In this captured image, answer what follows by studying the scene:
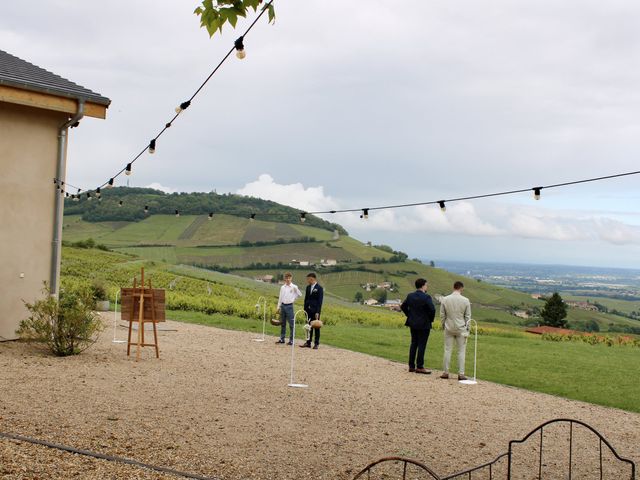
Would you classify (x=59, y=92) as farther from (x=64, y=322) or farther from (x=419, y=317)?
(x=419, y=317)

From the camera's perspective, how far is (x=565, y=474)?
23.6 ft

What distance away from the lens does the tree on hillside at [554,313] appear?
59469 mm

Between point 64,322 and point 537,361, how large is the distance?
37.0 feet

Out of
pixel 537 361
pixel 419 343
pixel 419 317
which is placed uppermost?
pixel 419 317

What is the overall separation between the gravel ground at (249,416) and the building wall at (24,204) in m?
1.16

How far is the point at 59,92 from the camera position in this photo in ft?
45.9

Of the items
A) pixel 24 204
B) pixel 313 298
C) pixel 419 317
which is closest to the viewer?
pixel 419 317

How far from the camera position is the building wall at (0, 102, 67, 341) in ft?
45.5

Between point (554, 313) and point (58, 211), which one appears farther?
point (554, 313)

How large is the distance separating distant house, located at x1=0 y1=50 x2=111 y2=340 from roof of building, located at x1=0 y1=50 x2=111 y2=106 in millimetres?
20

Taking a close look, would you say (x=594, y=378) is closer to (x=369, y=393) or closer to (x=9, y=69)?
(x=369, y=393)

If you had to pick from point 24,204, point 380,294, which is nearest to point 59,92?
point 24,204

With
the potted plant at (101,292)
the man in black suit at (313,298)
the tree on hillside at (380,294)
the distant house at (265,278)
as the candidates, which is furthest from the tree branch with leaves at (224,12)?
the distant house at (265,278)

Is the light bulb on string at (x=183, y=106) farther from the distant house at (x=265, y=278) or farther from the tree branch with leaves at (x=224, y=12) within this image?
the distant house at (x=265, y=278)
